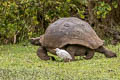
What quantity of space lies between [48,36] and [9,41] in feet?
17.7

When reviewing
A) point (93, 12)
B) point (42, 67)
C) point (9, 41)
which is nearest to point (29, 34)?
point (9, 41)

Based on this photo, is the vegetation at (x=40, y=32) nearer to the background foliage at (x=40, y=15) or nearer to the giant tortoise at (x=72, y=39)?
the background foliage at (x=40, y=15)

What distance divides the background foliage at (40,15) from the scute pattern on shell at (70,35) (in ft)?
13.1

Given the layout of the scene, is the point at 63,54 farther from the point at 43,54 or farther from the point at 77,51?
the point at 43,54

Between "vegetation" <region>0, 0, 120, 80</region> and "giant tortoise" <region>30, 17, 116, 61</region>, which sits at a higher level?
"giant tortoise" <region>30, 17, 116, 61</region>

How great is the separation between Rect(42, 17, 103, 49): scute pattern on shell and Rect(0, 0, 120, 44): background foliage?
3.99m

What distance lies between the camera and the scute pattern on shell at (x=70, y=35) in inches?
293

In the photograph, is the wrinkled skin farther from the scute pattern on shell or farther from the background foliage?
the background foliage

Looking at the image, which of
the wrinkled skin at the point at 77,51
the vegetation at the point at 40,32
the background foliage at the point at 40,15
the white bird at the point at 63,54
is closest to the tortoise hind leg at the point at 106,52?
the wrinkled skin at the point at 77,51

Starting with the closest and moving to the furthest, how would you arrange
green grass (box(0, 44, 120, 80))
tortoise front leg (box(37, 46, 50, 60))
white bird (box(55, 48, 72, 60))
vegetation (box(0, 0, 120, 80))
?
green grass (box(0, 44, 120, 80)) → vegetation (box(0, 0, 120, 80)) → white bird (box(55, 48, 72, 60)) → tortoise front leg (box(37, 46, 50, 60))

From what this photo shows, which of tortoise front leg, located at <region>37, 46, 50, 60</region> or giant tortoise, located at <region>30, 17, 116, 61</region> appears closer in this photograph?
giant tortoise, located at <region>30, 17, 116, 61</region>

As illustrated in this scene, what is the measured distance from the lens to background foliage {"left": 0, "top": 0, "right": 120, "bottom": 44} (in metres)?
11.9

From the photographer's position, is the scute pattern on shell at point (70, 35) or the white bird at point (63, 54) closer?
the white bird at point (63, 54)

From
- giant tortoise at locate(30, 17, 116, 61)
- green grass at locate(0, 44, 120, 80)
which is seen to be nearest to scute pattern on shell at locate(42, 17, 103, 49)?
giant tortoise at locate(30, 17, 116, 61)
